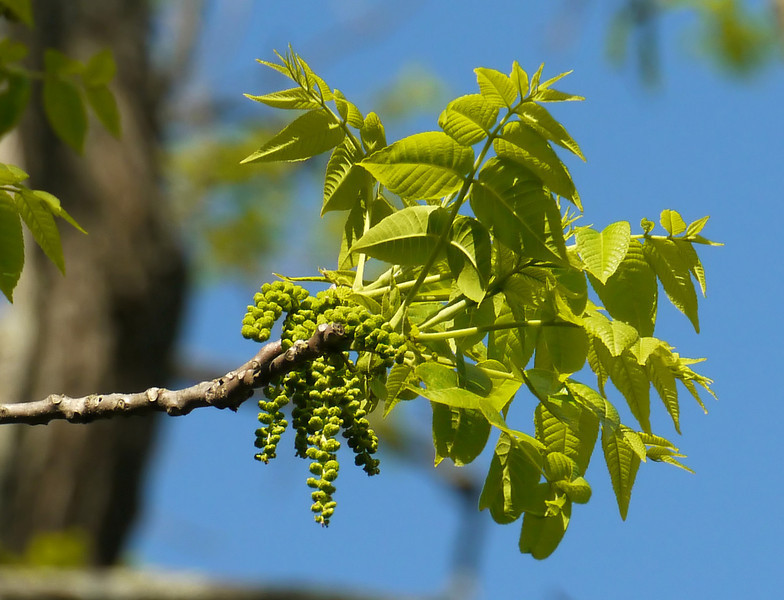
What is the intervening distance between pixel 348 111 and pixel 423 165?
1.16 ft

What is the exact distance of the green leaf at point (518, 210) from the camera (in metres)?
2.07

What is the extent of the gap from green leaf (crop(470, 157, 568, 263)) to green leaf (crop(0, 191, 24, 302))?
1.14m

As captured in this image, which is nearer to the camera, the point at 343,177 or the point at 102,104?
the point at 102,104

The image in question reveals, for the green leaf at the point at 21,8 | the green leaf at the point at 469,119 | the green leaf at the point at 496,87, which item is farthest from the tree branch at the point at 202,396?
the green leaf at the point at 21,8

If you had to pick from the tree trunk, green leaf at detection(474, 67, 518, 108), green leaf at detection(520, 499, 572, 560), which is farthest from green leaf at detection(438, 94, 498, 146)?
the tree trunk

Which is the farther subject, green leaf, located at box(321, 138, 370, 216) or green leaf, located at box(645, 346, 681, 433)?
green leaf, located at box(321, 138, 370, 216)

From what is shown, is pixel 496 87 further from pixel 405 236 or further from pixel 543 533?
pixel 543 533

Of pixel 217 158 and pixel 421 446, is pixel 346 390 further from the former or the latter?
pixel 217 158

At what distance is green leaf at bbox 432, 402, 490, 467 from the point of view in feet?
7.30

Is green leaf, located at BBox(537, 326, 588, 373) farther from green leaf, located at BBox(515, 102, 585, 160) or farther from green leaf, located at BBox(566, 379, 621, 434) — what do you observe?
green leaf, located at BBox(515, 102, 585, 160)

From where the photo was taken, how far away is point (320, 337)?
203cm

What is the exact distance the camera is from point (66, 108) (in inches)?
86.0

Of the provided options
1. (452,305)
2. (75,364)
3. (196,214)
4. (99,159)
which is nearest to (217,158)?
(196,214)

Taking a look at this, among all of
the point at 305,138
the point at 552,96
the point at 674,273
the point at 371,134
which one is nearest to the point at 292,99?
the point at 305,138
